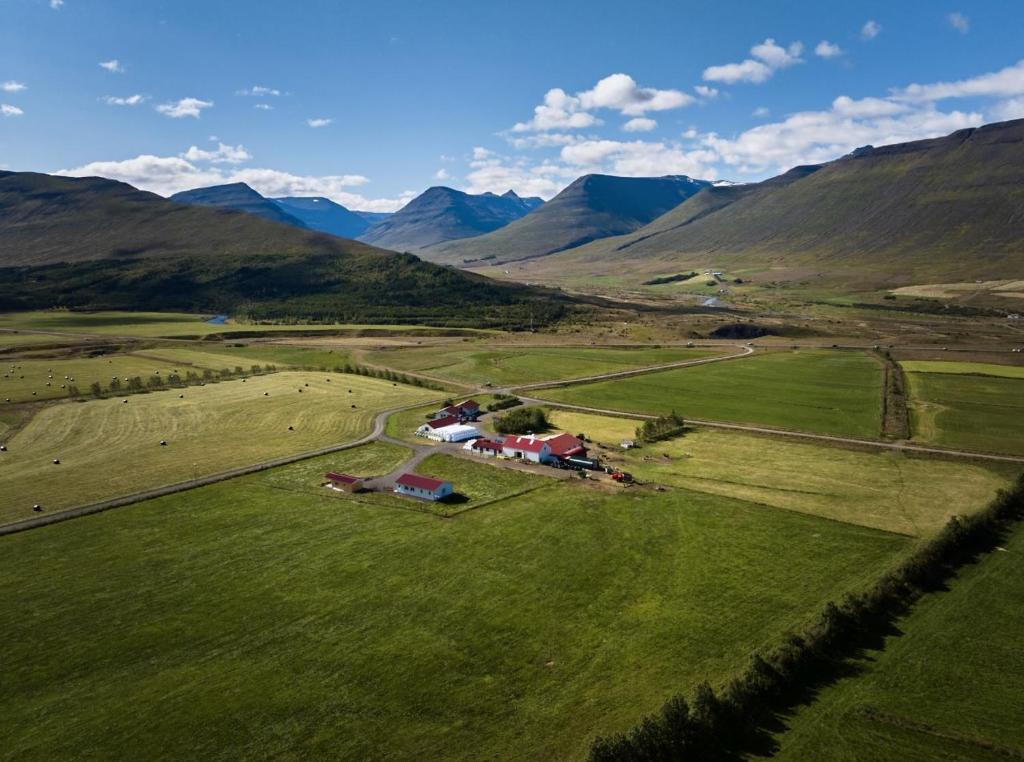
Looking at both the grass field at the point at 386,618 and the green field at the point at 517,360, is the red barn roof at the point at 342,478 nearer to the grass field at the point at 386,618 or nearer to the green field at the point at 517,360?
the grass field at the point at 386,618

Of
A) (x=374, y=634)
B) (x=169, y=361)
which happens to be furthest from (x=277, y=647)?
(x=169, y=361)

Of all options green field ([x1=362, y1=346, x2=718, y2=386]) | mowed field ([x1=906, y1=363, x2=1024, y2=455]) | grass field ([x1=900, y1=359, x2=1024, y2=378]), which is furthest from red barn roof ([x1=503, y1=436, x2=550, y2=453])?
grass field ([x1=900, y1=359, x2=1024, y2=378])

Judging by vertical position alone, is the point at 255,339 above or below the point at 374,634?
above

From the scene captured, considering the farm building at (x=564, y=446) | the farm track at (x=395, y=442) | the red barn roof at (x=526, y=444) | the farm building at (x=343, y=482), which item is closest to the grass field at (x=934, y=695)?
the farm track at (x=395, y=442)

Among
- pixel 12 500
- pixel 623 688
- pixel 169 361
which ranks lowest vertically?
pixel 623 688

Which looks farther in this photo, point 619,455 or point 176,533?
point 619,455

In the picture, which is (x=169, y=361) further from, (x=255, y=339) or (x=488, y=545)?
(x=488, y=545)

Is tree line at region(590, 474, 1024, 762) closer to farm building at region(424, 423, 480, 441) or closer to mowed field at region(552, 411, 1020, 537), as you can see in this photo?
mowed field at region(552, 411, 1020, 537)

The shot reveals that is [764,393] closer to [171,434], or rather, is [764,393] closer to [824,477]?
[824,477]
